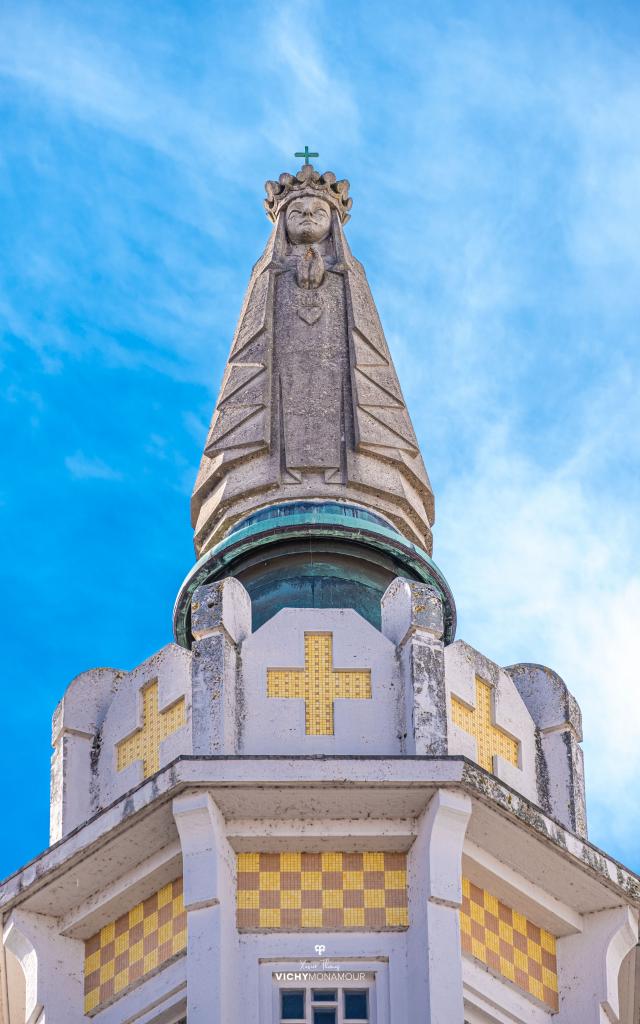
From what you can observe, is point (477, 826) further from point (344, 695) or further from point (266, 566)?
point (266, 566)

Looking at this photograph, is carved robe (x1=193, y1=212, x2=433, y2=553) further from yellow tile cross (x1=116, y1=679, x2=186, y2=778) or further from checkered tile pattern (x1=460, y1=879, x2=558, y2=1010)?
checkered tile pattern (x1=460, y1=879, x2=558, y2=1010)

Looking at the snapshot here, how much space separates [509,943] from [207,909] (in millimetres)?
3038

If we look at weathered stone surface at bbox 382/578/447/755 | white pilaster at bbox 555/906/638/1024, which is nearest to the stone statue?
weathered stone surface at bbox 382/578/447/755

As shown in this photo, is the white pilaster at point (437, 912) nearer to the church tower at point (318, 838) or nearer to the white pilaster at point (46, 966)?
the church tower at point (318, 838)

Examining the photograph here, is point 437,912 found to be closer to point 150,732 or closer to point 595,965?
point 595,965

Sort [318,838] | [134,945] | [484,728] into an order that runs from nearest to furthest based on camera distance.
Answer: [318,838]
[134,945]
[484,728]

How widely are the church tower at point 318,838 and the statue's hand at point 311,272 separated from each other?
15.1 feet

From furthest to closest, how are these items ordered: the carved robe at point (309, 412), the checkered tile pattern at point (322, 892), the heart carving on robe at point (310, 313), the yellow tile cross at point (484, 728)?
the heart carving on robe at point (310, 313) → the carved robe at point (309, 412) → the yellow tile cross at point (484, 728) → the checkered tile pattern at point (322, 892)

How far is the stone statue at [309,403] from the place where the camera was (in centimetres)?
2709

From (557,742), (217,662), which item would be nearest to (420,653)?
(217,662)

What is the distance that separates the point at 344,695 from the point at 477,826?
1675 mm

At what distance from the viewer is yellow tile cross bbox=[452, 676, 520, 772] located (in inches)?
933

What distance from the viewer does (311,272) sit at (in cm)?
2953

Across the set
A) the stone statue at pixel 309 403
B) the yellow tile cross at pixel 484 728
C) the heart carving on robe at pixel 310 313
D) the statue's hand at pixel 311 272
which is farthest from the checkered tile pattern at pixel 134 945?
the statue's hand at pixel 311 272
